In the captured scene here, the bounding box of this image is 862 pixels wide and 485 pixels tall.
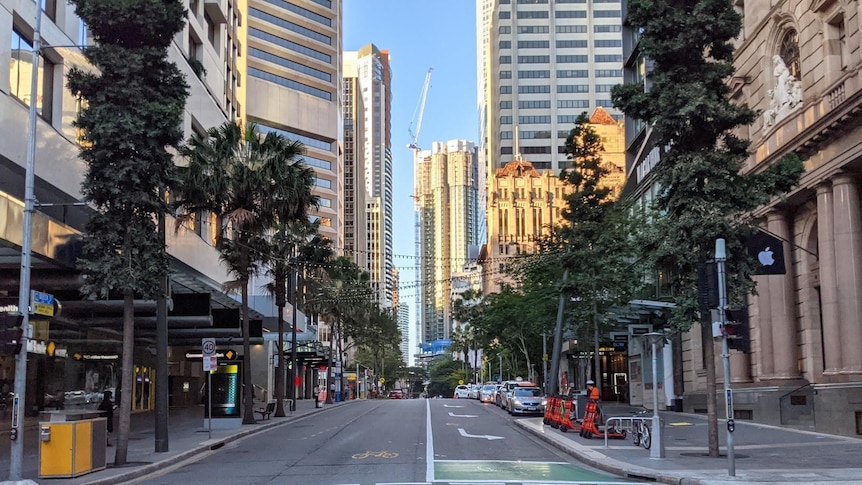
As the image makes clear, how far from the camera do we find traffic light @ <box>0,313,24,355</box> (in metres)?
14.6

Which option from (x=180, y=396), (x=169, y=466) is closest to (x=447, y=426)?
(x=169, y=466)

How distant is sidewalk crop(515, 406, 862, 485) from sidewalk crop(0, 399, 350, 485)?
973cm

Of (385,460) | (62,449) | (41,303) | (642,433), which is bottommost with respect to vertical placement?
(385,460)

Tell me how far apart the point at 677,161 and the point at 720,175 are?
1.00 m

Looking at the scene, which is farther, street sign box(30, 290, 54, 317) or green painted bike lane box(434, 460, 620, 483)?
street sign box(30, 290, 54, 317)

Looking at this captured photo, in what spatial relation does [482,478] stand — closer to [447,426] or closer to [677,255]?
[677,255]

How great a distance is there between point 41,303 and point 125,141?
391 centimetres

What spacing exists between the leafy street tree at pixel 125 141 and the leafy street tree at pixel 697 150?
1068 cm

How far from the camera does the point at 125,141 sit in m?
17.9

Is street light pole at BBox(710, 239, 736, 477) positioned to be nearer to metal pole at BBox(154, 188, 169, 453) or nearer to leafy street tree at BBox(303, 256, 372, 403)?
metal pole at BBox(154, 188, 169, 453)

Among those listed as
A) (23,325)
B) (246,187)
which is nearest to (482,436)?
(246,187)

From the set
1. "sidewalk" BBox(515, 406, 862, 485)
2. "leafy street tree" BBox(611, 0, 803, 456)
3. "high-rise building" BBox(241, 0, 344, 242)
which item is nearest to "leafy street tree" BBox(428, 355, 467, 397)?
"high-rise building" BBox(241, 0, 344, 242)

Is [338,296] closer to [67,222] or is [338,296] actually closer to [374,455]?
[67,222]

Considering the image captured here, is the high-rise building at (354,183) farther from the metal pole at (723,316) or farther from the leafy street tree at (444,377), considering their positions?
the metal pole at (723,316)
